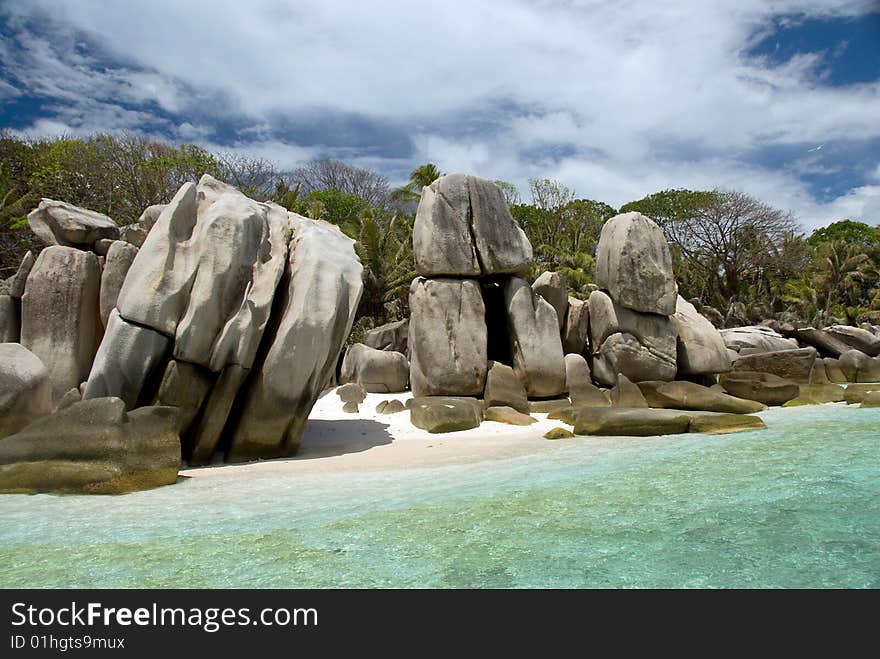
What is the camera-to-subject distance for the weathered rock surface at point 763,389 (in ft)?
38.1

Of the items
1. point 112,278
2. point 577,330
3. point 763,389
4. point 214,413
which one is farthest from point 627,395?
point 112,278

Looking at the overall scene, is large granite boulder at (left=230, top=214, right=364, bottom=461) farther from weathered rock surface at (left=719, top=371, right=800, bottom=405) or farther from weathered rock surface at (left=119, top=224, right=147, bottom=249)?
weathered rock surface at (left=719, top=371, right=800, bottom=405)

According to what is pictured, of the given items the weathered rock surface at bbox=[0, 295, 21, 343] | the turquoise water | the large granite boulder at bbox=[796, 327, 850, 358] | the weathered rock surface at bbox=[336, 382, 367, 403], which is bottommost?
the turquoise water

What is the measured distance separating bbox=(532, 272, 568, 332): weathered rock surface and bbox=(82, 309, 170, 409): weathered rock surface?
8240 millimetres

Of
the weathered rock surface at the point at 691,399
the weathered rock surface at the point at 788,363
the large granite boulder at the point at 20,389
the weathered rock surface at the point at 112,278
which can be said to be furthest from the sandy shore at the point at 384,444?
the weathered rock surface at the point at 788,363

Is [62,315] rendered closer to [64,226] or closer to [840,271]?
[64,226]

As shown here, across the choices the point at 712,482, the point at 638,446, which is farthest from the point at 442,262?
the point at 712,482

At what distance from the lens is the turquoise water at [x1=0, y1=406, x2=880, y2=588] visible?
3131mm

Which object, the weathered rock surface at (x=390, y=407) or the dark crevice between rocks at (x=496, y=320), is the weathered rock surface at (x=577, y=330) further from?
the weathered rock surface at (x=390, y=407)

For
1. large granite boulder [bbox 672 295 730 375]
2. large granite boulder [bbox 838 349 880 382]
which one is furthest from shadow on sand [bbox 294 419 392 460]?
large granite boulder [bbox 838 349 880 382]

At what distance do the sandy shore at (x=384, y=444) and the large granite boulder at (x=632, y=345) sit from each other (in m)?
2.45

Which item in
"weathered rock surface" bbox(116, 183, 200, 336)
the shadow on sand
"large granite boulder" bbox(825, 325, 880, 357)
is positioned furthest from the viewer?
"large granite boulder" bbox(825, 325, 880, 357)

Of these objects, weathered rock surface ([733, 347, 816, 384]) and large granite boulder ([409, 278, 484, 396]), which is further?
weathered rock surface ([733, 347, 816, 384])

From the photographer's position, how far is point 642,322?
12.5 m
